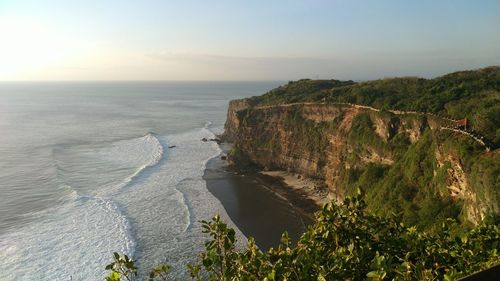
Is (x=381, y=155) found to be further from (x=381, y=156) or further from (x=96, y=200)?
(x=96, y=200)

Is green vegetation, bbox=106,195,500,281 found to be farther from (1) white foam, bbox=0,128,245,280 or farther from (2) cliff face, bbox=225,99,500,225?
(1) white foam, bbox=0,128,245,280

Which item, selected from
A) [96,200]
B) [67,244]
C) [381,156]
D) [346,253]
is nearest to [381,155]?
[381,156]

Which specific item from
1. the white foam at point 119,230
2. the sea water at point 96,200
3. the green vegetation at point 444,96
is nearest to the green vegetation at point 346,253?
the white foam at point 119,230

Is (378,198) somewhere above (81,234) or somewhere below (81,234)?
above

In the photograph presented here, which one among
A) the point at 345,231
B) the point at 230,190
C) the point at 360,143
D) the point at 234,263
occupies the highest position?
the point at 345,231

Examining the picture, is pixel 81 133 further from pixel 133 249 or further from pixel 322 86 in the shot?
pixel 133 249

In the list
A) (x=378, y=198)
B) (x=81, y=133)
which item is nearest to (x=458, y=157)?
(x=378, y=198)
